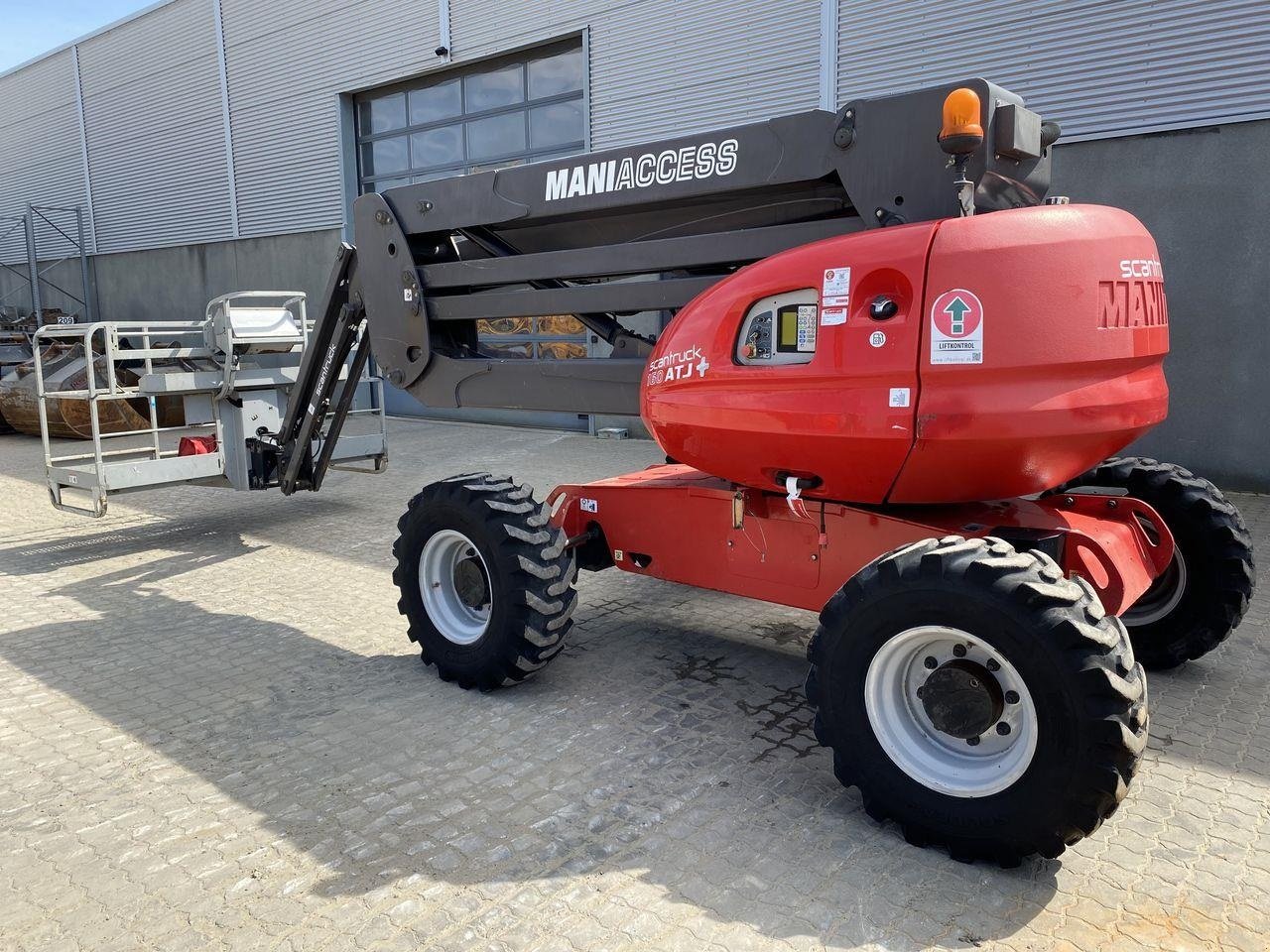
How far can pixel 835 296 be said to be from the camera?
3402 millimetres

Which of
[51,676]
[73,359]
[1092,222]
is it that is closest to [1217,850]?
[1092,222]

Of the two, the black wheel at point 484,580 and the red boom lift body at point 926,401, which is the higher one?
the red boom lift body at point 926,401

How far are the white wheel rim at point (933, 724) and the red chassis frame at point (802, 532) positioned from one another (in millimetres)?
680

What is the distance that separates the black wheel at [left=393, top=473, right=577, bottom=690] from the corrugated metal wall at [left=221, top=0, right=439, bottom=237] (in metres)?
12.0

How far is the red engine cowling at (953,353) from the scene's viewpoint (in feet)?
10.3

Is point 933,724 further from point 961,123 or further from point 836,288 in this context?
point 961,123

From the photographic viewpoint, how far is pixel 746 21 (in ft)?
36.9

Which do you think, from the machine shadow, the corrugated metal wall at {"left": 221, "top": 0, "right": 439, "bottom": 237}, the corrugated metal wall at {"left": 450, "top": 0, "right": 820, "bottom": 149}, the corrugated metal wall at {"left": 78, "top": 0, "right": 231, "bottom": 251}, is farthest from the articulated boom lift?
the corrugated metal wall at {"left": 78, "top": 0, "right": 231, "bottom": 251}

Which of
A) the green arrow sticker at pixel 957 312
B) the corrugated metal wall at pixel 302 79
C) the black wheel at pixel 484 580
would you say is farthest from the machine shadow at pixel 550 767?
the corrugated metal wall at pixel 302 79

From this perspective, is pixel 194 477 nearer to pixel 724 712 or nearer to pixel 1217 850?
pixel 724 712

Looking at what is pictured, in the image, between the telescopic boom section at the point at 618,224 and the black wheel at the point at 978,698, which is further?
the telescopic boom section at the point at 618,224

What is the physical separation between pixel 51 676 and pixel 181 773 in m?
1.55

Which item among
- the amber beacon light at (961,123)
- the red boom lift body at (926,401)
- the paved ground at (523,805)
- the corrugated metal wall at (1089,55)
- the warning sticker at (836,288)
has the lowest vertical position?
the paved ground at (523,805)

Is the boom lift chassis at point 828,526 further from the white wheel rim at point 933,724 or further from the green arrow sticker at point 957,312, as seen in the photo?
the green arrow sticker at point 957,312
